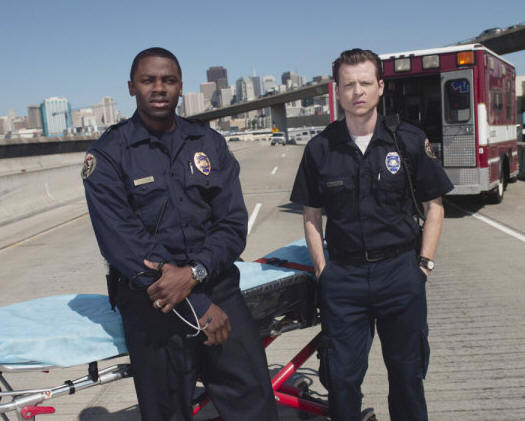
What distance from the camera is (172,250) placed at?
255 centimetres

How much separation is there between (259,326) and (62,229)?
11.6 meters

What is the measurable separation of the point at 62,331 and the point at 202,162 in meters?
0.96

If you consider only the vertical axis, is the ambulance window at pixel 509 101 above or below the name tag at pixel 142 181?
above

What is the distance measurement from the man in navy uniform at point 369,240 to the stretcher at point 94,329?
0.72 ft

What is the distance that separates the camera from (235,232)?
2.67 m

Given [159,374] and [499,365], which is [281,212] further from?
[159,374]

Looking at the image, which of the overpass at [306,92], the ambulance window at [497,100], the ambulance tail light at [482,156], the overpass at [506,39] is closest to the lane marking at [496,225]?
the ambulance tail light at [482,156]

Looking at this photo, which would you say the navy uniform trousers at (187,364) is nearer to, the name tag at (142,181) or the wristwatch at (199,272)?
the wristwatch at (199,272)

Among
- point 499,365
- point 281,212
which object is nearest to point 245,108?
point 281,212

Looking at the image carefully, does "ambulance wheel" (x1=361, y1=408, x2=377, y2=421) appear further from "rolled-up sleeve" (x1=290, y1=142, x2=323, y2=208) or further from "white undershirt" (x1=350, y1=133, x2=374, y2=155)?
"white undershirt" (x1=350, y1=133, x2=374, y2=155)

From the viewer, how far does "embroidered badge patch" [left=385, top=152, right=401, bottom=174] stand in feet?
9.67

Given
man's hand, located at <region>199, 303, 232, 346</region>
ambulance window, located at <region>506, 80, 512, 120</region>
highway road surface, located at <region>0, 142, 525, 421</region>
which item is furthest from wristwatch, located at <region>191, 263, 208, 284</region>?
ambulance window, located at <region>506, 80, 512, 120</region>

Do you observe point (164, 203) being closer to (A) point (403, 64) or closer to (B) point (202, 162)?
(B) point (202, 162)

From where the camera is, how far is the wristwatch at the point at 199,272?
96.5 inches
